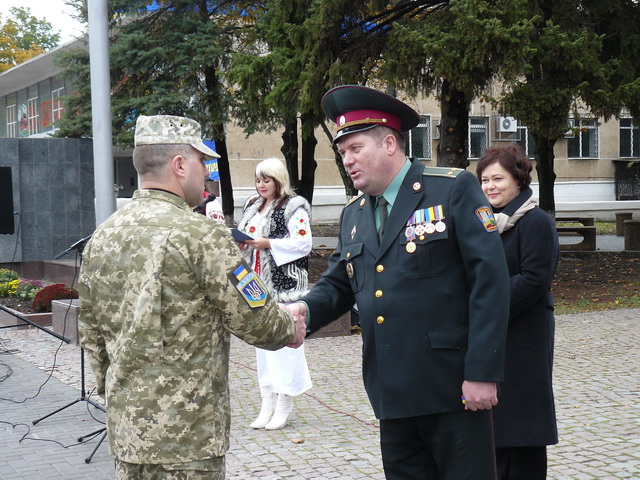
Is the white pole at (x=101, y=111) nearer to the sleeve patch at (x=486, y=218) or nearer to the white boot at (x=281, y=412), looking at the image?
the white boot at (x=281, y=412)

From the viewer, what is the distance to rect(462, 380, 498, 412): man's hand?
10.3 ft

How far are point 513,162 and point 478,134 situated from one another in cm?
3692

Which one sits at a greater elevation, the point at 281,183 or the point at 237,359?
the point at 281,183

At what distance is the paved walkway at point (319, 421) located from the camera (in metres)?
5.54

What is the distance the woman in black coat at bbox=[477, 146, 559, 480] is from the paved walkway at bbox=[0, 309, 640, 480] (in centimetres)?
151

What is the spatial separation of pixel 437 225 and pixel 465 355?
1.68 feet

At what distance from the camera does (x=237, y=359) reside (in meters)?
9.15

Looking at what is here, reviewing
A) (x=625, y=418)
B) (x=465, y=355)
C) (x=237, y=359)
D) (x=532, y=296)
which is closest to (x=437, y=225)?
(x=465, y=355)

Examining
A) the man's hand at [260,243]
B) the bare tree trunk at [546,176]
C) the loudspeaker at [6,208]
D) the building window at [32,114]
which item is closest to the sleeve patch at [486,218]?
the man's hand at [260,243]

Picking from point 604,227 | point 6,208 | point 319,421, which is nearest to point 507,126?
point 604,227

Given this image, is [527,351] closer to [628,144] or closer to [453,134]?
[453,134]

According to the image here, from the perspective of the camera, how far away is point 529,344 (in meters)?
3.91

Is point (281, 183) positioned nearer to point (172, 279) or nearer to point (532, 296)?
point (532, 296)

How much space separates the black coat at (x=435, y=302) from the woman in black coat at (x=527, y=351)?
0.72 m
